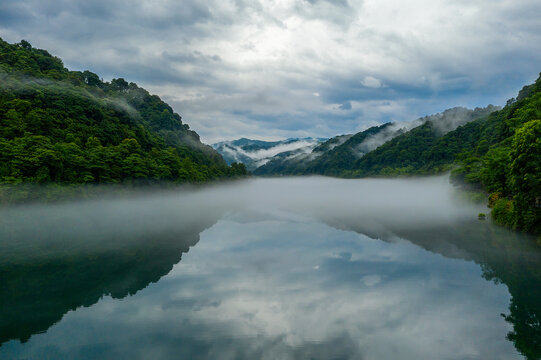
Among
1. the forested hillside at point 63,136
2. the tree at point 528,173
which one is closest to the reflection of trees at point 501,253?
the tree at point 528,173

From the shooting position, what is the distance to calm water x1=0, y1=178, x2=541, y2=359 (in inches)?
526

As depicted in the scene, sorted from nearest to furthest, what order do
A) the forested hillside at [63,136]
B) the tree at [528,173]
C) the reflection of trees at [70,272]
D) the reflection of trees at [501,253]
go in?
the reflection of trees at [501,253] → the reflection of trees at [70,272] → the tree at [528,173] → the forested hillside at [63,136]

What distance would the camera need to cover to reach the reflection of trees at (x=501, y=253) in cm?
1472

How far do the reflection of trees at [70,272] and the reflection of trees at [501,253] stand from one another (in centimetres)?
2000

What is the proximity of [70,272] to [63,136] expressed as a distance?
46777 millimetres

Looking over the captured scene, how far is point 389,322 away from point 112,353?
12076 millimetres

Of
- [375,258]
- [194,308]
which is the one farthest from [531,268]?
[194,308]

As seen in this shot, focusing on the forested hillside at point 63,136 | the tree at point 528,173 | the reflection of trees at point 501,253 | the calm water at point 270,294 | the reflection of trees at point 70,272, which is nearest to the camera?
the calm water at point 270,294

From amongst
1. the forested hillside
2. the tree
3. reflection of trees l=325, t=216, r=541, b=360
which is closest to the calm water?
reflection of trees l=325, t=216, r=541, b=360

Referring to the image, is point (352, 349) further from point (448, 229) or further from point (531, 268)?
point (448, 229)

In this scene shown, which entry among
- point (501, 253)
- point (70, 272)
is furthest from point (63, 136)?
point (501, 253)

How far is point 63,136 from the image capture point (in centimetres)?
6053

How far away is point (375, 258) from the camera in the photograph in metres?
27.2

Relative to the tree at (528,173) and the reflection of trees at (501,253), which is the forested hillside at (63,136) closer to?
the reflection of trees at (501,253)
